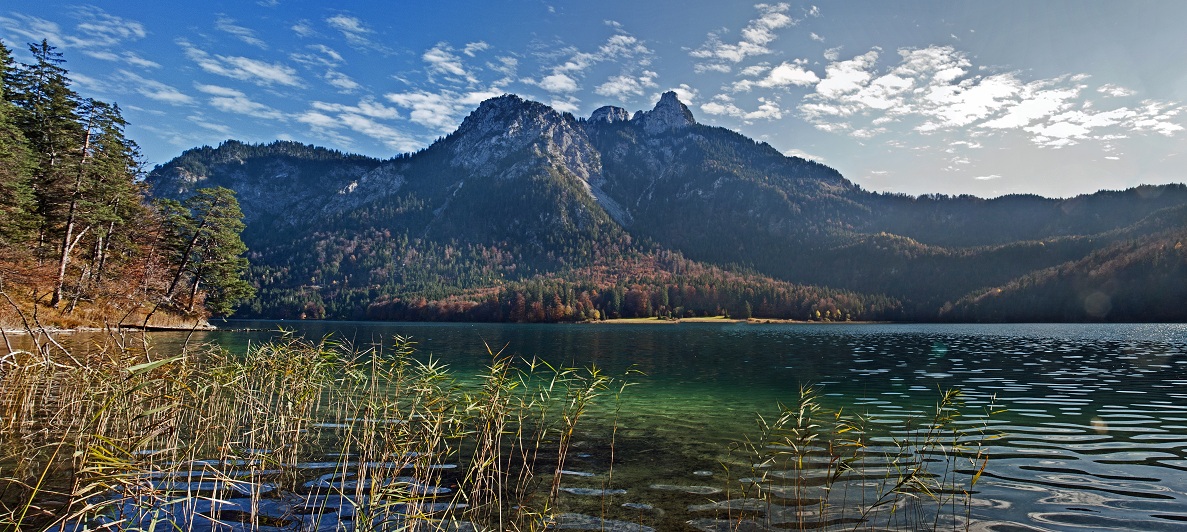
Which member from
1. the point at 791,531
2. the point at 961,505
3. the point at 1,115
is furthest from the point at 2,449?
the point at 1,115

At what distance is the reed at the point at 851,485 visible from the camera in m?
10.6

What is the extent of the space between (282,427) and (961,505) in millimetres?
15252

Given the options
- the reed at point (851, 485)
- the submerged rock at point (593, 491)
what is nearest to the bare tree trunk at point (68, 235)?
the submerged rock at point (593, 491)

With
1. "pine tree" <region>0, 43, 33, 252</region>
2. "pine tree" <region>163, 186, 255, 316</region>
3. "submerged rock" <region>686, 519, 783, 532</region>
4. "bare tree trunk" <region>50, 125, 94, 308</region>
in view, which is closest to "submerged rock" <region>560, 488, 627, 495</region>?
"submerged rock" <region>686, 519, 783, 532</region>

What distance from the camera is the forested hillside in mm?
38719

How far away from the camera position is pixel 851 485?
43.3ft

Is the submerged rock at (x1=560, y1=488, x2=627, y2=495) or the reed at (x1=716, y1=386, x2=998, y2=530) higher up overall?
the reed at (x1=716, y1=386, x2=998, y2=530)

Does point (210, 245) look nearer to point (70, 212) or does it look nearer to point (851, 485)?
point (70, 212)

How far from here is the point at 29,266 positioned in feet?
135

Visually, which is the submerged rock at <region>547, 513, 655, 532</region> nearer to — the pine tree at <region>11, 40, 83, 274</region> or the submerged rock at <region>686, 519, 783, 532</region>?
the submerged rock at <region>686, 519, 783, 532</region>

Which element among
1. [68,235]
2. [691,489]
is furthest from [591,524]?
[68,235]

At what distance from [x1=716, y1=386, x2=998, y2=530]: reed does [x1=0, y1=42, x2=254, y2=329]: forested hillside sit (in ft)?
121

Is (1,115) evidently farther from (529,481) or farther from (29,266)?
(529,481)

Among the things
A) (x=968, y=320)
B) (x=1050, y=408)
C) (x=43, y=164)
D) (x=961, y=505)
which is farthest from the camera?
(x=968, y=320)
